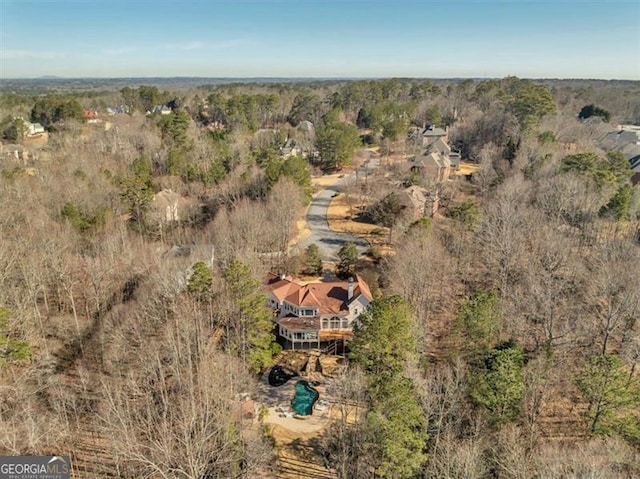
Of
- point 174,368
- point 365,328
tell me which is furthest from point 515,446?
point 174,368

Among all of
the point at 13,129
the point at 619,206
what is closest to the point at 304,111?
the point at 13,129

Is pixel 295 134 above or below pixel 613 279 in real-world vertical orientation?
above

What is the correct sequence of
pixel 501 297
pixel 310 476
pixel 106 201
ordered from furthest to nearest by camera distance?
pixel 106 201 → pixel 501 297 → pixel 310 476

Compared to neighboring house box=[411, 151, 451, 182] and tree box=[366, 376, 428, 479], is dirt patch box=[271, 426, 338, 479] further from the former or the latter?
neighboring house box=[411, 151, 451, 182]

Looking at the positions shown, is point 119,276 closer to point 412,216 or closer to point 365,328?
point 365,328

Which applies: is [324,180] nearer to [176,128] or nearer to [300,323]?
[176,128]

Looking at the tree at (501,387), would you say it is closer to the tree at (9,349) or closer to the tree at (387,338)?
the tree at (387,338)

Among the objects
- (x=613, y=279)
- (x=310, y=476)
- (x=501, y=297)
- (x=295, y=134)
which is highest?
(x=295, y=134)
